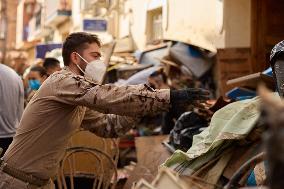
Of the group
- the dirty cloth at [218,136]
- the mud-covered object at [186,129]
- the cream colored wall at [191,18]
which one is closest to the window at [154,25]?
the cream colored wall at [191,18]

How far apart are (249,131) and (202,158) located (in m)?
0.37

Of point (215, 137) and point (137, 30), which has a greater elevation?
point (137, 30)

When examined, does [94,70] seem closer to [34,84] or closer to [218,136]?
[218,136]

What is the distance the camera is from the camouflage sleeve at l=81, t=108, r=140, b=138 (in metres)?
3.99

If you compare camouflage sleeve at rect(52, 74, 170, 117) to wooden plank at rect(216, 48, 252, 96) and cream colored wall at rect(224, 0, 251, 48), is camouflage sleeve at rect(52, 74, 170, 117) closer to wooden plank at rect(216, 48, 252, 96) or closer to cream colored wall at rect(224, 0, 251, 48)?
wooden plank at rect(216, 48, 252, 96)

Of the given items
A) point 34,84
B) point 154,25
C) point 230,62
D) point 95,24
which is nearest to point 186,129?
point 230,62

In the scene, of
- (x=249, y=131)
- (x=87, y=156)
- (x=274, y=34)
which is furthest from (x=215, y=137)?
(x=274, y=34)

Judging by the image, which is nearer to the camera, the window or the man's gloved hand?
the man's gloved hand

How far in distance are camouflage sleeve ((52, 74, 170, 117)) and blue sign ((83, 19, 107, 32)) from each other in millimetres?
12017

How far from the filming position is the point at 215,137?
3.93 m

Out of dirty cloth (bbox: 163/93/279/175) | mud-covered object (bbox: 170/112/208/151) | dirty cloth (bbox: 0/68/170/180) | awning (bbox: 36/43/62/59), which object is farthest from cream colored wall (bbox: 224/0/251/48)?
awning (bbox: 36/43/62/59)

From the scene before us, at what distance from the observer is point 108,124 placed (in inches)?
160

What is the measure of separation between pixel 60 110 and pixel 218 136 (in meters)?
1.04

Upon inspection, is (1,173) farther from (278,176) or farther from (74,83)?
(278,176)
